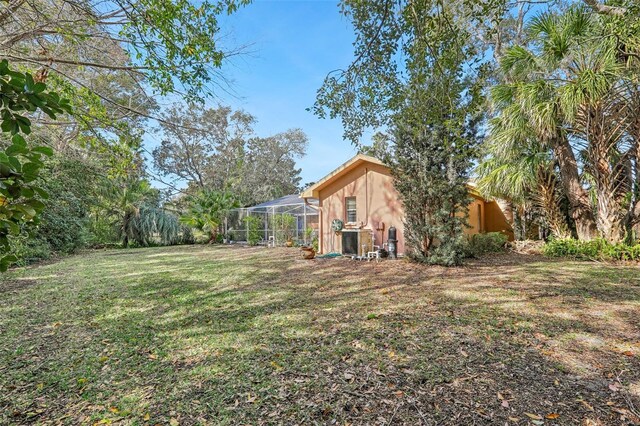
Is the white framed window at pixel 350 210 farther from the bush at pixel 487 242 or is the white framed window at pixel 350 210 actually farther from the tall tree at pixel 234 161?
the tall tree at pixel 234 161

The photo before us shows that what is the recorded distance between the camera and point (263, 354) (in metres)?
3.44

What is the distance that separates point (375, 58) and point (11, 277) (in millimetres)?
9830

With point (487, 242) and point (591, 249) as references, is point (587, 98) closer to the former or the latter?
point (591, 249)

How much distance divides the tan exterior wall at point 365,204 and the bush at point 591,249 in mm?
5146

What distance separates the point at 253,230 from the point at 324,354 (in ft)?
50.2

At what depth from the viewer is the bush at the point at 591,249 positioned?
8922mm

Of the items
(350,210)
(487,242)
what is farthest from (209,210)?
(487,242)

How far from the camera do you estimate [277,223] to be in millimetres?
17844

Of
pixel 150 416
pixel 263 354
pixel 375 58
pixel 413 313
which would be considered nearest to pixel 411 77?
pixel 375 58

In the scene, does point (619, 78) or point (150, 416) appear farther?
point (619, 78)

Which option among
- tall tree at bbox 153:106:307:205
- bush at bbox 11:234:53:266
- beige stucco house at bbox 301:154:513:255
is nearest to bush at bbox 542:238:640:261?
beige stucco house at bbox 301:154:513:255

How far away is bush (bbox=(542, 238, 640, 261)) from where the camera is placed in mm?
8922

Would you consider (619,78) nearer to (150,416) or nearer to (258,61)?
(258,61)

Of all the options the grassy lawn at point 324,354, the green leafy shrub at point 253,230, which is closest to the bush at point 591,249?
the grassy lawn at point 324,354
